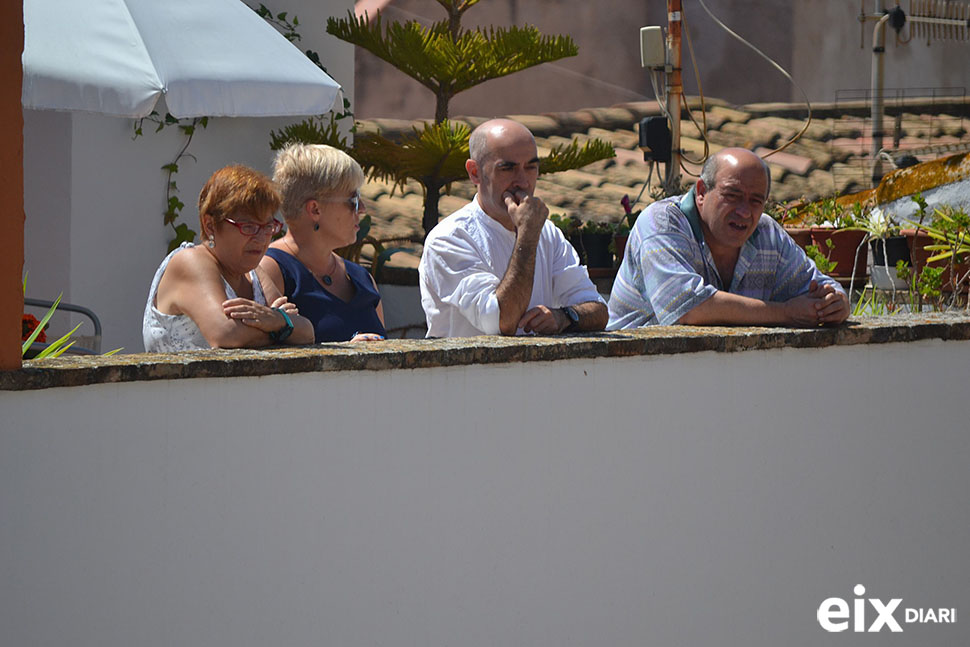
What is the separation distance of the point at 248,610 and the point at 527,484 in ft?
2.24

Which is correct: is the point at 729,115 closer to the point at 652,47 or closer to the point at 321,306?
the point at 652,47

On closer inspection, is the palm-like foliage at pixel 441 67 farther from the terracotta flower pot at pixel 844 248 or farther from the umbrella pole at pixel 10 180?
the umbrella pole at pixel 10 180

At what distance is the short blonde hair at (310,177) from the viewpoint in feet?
12.0

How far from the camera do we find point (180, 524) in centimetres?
244

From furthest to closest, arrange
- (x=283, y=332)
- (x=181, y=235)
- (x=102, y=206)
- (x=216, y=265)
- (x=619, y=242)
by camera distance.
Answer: (x=619, y=242) < (x=181, y=235) < (x=102, y=206) < (x=216, y=265) < (x=283, y=332)

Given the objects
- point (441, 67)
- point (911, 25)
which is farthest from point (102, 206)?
point (911, 25)

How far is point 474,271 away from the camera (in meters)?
3.54

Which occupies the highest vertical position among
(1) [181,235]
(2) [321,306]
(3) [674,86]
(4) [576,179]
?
(3) [674,86]

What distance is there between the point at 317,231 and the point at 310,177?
16 cm

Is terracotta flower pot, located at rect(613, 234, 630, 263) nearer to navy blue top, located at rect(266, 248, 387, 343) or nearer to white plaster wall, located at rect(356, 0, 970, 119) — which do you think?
navy blue top, located at rect(266, 248, 387, 343)

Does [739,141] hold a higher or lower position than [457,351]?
higher

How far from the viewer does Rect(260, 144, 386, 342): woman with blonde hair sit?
365 cm

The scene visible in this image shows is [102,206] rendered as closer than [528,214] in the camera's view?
No

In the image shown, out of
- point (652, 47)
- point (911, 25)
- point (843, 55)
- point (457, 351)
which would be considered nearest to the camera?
point (457, 351)
